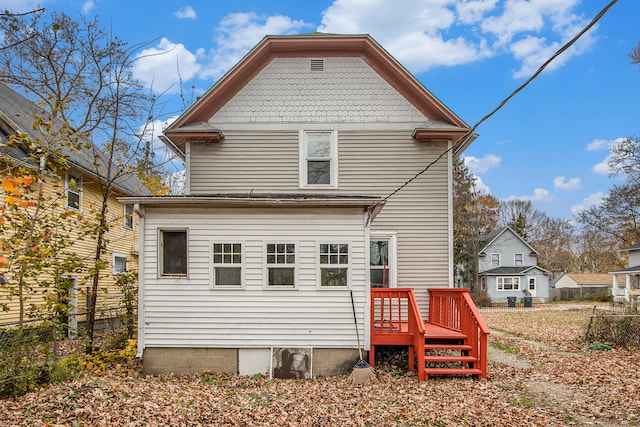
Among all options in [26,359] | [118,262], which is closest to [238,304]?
[26,359]

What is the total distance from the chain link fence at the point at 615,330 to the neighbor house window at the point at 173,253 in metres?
11.4

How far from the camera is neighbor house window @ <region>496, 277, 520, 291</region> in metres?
40.1

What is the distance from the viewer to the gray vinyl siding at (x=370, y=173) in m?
11.4

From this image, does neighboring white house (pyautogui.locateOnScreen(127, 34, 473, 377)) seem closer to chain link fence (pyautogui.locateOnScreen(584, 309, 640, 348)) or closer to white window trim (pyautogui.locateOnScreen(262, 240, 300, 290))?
white window trim (pyautogui.locateOnScreen(262, 240, 300, 290))

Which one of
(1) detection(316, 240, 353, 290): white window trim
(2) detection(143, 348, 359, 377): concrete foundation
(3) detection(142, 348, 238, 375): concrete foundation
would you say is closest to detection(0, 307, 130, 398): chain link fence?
(3) detection(142, 348, 238, 375): concrete foundation

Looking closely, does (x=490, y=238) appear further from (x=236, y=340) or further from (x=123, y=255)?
(x=236, y=340)

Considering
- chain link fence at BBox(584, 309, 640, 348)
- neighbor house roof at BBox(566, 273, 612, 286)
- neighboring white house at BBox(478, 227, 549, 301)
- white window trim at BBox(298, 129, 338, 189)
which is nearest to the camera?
white window trim at BBox(298, 129, 338, 189)

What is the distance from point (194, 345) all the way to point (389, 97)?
7.51 metres

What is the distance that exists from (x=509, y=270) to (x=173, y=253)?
121ft

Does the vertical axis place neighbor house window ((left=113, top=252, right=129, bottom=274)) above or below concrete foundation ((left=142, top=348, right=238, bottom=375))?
above

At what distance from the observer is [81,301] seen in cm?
1767

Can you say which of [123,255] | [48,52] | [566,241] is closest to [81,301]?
[123,255]

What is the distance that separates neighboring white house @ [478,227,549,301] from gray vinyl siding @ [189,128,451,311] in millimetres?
31312

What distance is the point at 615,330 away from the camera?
1252cm
